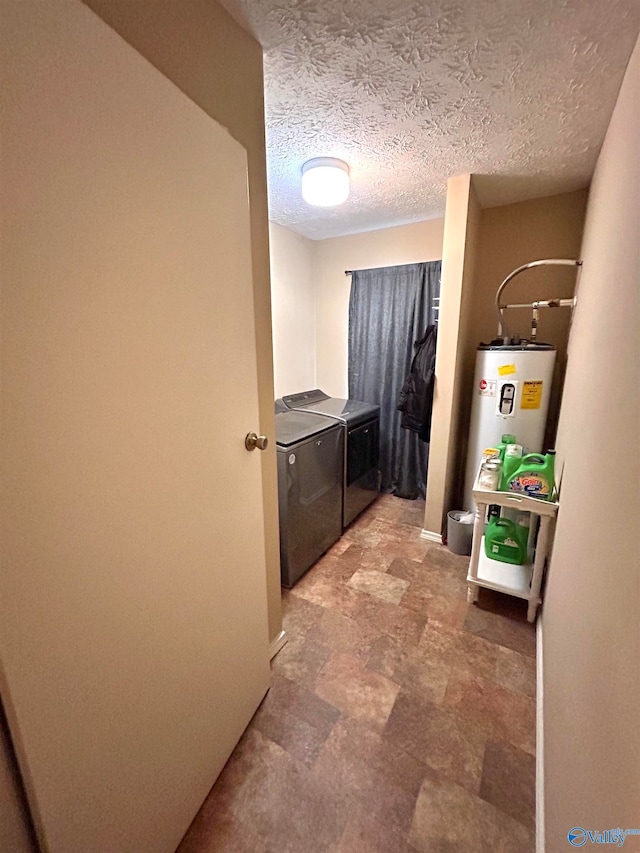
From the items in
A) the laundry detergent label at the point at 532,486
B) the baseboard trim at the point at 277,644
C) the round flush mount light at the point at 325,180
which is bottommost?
the baseboard trim at the point at 277,644

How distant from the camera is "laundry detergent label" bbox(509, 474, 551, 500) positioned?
5.27ft

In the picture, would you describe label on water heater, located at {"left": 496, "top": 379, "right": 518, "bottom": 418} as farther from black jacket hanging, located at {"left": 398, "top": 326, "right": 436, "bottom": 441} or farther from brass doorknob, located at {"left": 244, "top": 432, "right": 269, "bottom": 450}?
brass doorknob, located at {"left": 244, "top": 432, "right": 269, "bottom": 450}

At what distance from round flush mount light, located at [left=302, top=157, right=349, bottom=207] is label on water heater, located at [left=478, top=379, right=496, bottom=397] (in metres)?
1.35

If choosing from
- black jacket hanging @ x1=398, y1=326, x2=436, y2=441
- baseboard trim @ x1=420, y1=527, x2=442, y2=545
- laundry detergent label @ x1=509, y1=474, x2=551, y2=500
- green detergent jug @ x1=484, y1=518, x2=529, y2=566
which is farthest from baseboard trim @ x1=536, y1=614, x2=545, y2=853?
black jacket hanging @ x1=398, y1=326, x2=436, y2=441

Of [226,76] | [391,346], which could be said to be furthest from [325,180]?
[391,346]

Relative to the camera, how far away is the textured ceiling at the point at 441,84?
0.96 metres

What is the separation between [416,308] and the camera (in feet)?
9.04

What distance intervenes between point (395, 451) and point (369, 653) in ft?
5.78

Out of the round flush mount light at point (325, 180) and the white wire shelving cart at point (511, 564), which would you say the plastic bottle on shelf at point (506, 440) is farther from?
the round flush mount light at point (325, 180)

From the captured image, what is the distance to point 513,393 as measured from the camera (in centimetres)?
205

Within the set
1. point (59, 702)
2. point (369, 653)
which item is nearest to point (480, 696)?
point (369, 653)

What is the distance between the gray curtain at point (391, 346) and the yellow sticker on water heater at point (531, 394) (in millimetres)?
975

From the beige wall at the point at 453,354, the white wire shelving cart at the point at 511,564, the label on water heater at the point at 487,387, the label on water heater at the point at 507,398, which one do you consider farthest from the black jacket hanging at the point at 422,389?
the white wire shelving cart at the point at 511,564

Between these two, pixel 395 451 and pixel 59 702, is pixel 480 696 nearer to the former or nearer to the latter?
pixel 59 702
